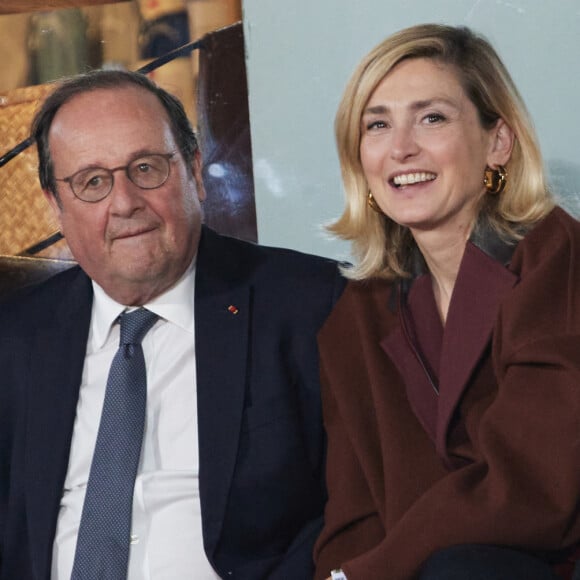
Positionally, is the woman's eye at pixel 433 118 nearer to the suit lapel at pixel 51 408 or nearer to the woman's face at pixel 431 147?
the woman's face at pixel 431 147

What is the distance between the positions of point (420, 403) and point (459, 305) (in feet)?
0.63

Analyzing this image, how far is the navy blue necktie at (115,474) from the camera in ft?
6.97

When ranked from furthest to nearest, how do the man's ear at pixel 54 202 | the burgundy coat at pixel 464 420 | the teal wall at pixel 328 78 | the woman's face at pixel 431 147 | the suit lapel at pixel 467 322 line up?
the teal wall at pixel 328 78, the man's ear at pixel 54 202, the woman's face at pixel 431 147, the suit lapel at pixel 467 322, the burgundy coat at pixel 464 420

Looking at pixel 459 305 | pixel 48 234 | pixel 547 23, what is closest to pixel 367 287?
pixel 459 305

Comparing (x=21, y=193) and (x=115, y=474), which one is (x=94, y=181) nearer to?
(x=115, y=474)

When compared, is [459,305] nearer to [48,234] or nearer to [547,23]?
A: [547,23]

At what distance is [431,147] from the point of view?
81.5 inches

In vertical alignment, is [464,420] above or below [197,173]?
below

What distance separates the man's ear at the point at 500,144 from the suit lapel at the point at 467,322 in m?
0.20

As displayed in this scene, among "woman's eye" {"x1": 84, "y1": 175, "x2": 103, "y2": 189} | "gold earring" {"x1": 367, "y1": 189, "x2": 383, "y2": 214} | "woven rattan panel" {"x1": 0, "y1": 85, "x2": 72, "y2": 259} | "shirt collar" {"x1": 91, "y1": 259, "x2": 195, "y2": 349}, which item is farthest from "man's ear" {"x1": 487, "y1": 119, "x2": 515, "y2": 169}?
"woven rattan panel" {"x1": 0, "y1": 85, "x2": 72, "y2": 259}

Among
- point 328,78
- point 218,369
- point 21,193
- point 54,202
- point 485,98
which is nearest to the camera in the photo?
point 485,98

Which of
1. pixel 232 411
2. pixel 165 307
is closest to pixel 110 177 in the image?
pixel 165 307

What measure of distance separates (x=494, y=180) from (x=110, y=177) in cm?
75

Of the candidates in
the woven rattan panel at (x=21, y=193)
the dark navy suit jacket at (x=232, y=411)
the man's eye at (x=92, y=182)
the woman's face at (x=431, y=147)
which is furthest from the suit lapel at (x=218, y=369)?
the woven rattan panel at (x=21, y=193)
